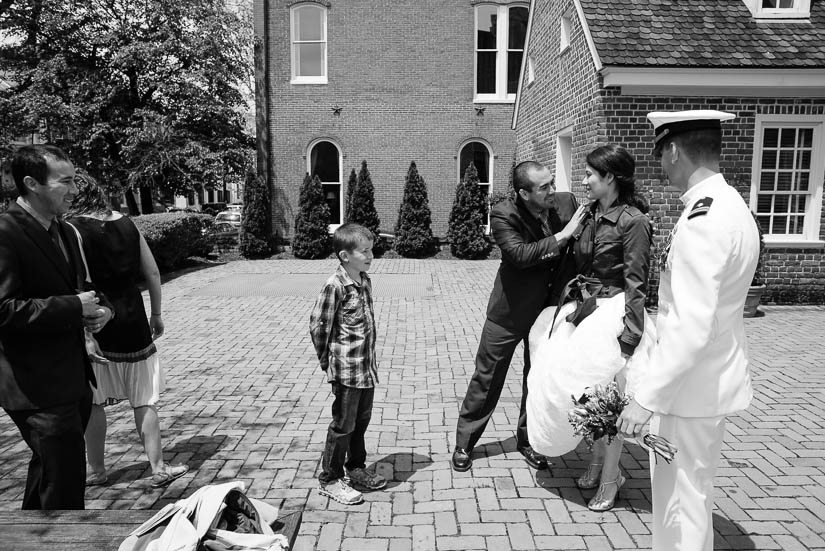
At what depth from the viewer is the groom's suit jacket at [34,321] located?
2.65 meters

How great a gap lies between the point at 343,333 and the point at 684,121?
2091 millimetres

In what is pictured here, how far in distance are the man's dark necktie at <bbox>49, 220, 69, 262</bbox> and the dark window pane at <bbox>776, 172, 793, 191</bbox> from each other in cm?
1003

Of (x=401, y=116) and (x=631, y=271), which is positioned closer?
(x=631, y=271)

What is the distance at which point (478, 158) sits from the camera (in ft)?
59.6

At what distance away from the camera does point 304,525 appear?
3426 millimetres

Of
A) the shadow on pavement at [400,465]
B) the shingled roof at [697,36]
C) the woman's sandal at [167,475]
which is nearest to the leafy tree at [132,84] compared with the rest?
the shingled roof at [697,36]

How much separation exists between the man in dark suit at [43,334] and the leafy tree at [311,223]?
1390 centimetres

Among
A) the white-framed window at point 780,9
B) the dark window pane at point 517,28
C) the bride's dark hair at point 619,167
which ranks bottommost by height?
the bride's dark hair at point 619,167

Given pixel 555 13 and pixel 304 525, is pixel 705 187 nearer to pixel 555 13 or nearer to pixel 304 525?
pixel 304 525

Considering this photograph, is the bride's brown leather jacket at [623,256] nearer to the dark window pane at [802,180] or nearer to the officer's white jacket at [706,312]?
the officer's white jacket at [706,312]

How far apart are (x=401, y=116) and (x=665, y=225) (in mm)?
10277

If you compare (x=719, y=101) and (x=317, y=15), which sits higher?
(x=317, y=15)

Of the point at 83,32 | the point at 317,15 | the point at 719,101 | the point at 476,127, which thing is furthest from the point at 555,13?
the point at 83,32

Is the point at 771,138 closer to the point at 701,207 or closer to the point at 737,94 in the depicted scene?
the point at 737,94
